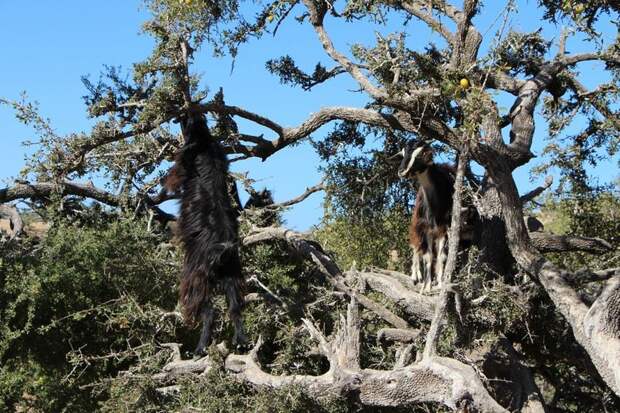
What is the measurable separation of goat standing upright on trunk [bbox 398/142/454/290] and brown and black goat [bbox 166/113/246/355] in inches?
84.2

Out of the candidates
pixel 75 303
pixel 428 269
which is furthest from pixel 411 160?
pixel 75 303

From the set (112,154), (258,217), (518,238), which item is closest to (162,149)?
(112,154)

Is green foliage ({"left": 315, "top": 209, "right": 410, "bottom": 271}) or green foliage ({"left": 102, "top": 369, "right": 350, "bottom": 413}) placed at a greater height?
green foliage ({"left": 315, "top": 209, "right": 410, "bottom": 271})

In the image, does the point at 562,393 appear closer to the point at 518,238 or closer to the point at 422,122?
the point at 518,238

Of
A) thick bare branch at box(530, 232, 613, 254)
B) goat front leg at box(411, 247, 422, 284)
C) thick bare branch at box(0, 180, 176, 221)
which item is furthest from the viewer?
thick bare branch at box(0, 180, 176, 221)

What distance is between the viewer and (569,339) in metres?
8.31

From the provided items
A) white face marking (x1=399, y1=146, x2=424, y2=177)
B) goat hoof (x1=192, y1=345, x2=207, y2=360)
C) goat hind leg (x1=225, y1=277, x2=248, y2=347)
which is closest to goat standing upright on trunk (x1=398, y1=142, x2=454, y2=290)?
white face marking (x1=399, y1=146, x2=424, y2=177)

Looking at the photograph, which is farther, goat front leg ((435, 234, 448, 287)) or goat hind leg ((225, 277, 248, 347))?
goat front leg ((435, 234, 448, 287))

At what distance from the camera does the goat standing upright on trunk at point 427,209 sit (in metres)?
8.79

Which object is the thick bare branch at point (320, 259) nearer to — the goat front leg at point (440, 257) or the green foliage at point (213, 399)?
the goat front leg at point (440, 257)

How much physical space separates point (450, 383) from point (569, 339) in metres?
2.83

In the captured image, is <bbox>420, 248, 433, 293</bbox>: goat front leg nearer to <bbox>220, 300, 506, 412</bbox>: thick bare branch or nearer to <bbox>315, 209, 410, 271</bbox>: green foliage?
<bbox>315, 209, 410, 271</bbox>: green foliage

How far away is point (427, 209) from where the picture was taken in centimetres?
894

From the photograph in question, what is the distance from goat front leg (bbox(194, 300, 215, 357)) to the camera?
7.59 metres
